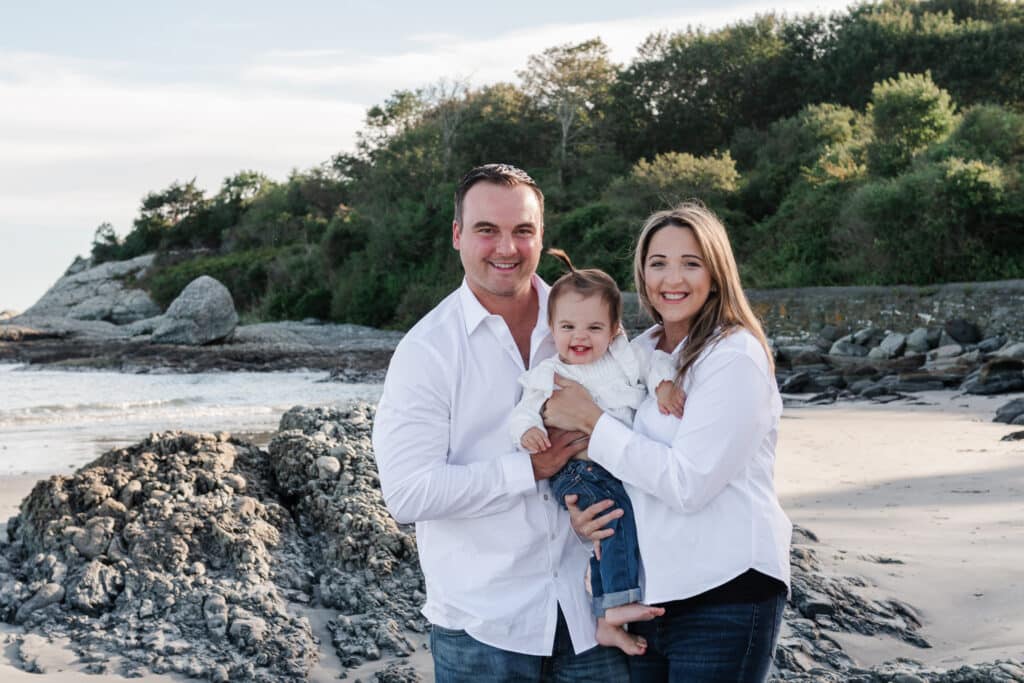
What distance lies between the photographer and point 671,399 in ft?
8.43

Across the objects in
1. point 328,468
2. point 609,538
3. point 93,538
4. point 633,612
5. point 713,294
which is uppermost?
point 713,294

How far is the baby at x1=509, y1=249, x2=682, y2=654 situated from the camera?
2.54 metres

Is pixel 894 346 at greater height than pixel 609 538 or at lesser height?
lesser

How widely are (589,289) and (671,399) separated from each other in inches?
15.4

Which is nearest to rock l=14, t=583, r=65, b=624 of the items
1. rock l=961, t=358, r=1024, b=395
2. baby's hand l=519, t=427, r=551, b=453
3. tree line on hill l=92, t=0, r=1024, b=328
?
baby's hand l=519, t=427, r=551, b=453

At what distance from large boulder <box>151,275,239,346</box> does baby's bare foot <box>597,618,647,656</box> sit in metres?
31.4

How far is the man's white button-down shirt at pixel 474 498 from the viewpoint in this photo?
255 centimetres

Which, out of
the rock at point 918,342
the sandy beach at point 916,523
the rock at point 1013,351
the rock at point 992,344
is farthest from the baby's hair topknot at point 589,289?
the rock at point 918,342

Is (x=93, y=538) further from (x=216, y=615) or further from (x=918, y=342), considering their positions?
(x=918, y=342)

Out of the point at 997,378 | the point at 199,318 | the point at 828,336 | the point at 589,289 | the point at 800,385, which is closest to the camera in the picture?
the point at 589,289

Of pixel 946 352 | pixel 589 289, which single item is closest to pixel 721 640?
pixel 589 289

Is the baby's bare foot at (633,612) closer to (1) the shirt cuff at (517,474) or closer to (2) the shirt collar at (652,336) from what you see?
(1) the shirt cuff at (517,474)

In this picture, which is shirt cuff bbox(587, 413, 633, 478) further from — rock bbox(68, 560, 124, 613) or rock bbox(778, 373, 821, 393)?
rock bbox(778, 373, 821, 393)

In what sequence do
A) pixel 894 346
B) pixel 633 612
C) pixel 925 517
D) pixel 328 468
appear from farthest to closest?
pixel 894 346 < pixel 925 517 < pixel 328 468 < pixel 633 612
